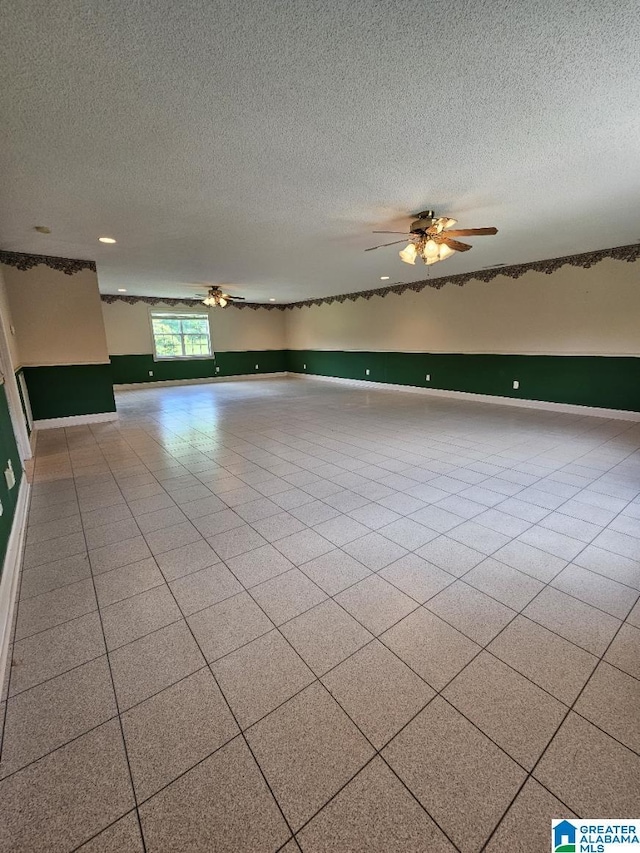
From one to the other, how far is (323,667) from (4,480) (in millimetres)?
2481

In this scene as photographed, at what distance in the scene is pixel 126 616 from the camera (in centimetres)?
177

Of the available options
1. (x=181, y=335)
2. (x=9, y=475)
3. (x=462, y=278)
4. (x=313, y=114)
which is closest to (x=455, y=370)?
(x=462, y=278)

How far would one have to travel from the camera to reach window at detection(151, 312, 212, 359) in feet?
33.0

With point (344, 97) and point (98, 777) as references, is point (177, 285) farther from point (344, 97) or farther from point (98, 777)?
point (98, 777)

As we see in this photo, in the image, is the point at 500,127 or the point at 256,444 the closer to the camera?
the point at 500,127

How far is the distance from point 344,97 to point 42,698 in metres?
3.10

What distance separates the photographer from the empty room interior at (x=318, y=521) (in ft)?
3.51

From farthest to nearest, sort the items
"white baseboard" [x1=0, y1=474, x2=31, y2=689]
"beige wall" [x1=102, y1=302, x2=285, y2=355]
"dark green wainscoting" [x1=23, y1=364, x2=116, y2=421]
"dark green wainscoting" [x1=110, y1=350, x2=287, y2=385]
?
"dark green wainscoting" [x1=110, y1=350, x2=287, y2=385] < "beige wall" [x1=102, y1=302, x2=285, y2=355] < "dark green wainscoting" [x1=23, y1=364, x2=116, y2=421] < "white baseboard" [x1=0, y1=474, x2=31, y2=689]

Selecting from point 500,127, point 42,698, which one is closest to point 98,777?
point 42,698

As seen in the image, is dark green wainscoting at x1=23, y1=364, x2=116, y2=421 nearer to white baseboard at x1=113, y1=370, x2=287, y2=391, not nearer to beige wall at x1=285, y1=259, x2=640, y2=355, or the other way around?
white baseboard at x1=113, y1=370, x2=287, y2=391

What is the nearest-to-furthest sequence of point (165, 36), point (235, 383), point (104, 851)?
point (104, 851) → point (165, 36) → point (235, 383)

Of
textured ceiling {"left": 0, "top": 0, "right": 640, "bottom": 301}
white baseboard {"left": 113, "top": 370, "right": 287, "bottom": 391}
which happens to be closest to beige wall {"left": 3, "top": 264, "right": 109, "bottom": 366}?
textured ceiling {"left": 0, "top": 0, "right": 640, "bottom": 301}

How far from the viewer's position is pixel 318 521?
8.71 feet

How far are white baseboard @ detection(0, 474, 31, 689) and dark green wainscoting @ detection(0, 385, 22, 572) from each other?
6cm
